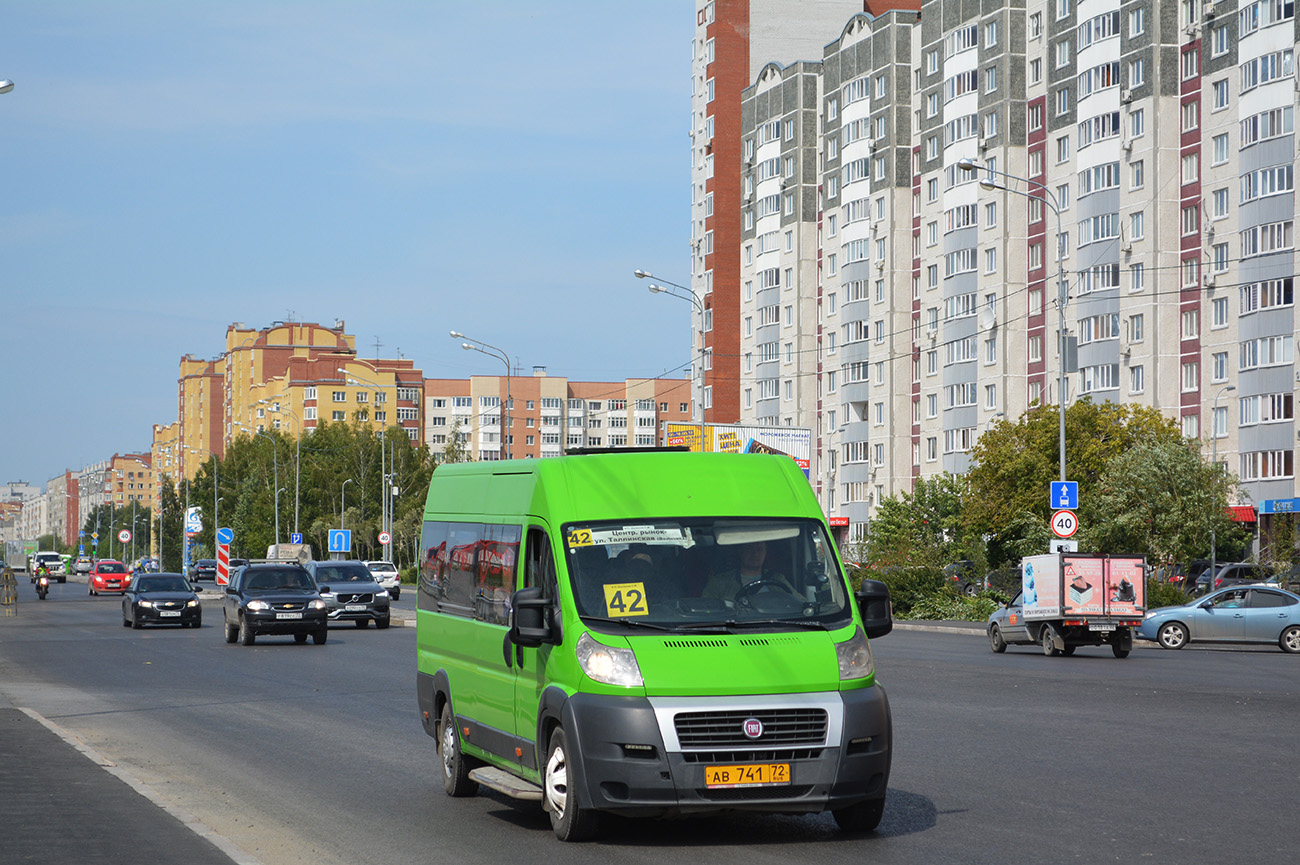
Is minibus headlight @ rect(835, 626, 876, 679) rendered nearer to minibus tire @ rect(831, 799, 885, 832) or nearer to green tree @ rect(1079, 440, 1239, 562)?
minibus tire @ rect(831, 799, 885, 832)

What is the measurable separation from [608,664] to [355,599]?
106 ft

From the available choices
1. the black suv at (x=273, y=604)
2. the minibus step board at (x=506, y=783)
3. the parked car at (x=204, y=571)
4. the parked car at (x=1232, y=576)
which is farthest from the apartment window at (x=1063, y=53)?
the minibus step board at (x=506, y=783)

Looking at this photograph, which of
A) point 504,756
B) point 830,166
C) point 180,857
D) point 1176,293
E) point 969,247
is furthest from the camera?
point 830,166

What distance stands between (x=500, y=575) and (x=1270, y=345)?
57.8 meters

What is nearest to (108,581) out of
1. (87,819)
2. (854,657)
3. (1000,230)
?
(1000,230)

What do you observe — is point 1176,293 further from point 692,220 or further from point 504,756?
point 504,756

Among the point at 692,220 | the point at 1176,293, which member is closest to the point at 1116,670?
the point at 1176,293

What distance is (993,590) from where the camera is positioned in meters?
52.2

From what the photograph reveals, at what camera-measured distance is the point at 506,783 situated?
404 inches

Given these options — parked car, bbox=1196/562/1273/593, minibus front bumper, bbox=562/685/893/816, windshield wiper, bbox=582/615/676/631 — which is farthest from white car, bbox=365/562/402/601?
minibus front bumper, bbox=562/685/893/816

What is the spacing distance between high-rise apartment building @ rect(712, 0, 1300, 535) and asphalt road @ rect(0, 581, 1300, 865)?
81.7 ft

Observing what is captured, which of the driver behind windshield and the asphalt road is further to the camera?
the driver behind windshield

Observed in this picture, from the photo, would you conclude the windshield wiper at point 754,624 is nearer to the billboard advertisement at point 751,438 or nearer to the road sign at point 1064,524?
the road sign at point 1064,524

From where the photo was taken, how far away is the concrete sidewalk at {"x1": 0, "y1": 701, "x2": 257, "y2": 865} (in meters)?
9.04
